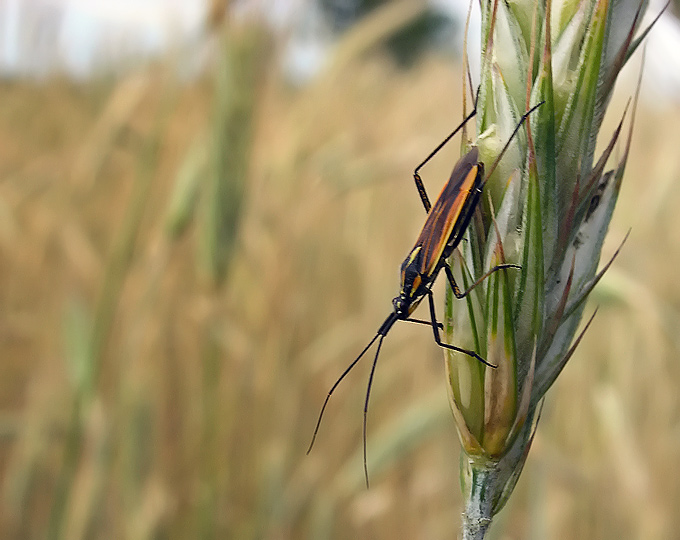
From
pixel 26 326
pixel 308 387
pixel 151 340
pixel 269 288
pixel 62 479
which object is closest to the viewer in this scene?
pixel 62 479

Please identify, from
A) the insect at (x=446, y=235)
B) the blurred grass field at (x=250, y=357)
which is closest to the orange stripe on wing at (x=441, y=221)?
the insect at (x=446, y=235)

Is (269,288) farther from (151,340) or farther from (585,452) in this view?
(585,452)

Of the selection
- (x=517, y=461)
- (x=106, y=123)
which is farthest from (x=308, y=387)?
(x=517, y=461)

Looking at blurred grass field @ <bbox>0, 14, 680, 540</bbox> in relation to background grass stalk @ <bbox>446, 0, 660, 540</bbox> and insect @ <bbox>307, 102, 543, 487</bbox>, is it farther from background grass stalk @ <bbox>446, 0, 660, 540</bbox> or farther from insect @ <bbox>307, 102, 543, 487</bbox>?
background grass stalk @ <bbox>446, 0, 660, 540</bbox>

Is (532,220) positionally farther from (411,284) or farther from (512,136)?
(411,284)

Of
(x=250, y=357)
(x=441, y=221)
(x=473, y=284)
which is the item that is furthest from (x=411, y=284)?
(x=250, y=357)

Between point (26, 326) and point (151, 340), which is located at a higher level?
point (26, 326)
